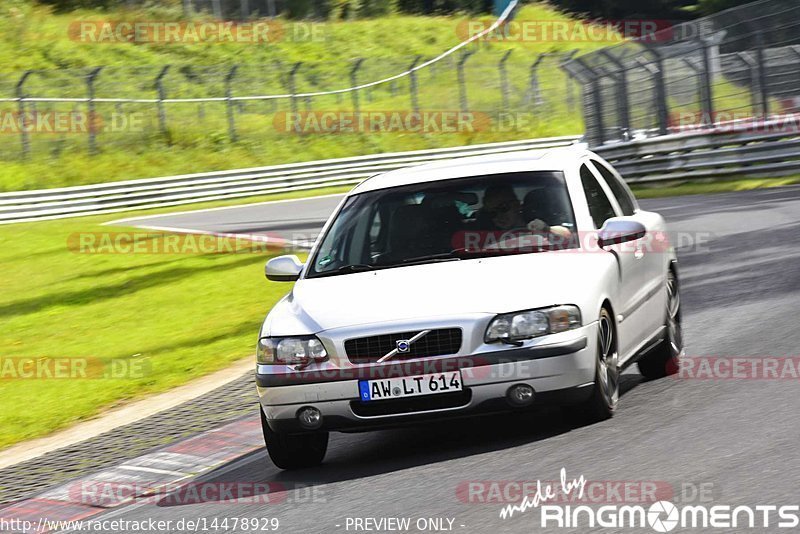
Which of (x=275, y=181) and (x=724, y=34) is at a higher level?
(x=724, y=34)

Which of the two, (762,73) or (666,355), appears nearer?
(666,355)

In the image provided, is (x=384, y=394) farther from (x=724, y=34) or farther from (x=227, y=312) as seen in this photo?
(x=724, y=34)

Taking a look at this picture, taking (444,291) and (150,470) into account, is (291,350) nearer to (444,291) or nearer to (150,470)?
(444,291)

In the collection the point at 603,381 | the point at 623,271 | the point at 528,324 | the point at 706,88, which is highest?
the point at 528,324

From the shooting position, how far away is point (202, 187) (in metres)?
35.2

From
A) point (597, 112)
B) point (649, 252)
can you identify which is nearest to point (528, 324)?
point (649, 252)

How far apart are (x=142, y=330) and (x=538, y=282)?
29.5 feet

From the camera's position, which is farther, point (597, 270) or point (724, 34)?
point (724, 34)

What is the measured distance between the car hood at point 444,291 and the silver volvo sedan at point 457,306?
0.4 inches

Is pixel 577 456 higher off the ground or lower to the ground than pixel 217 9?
higher

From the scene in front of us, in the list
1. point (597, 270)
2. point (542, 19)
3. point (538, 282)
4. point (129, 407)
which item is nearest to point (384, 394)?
point (538, 282)

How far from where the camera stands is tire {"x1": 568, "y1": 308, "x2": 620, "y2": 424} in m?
6.85

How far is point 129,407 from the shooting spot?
10844 mm

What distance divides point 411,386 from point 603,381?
1.10 metres
